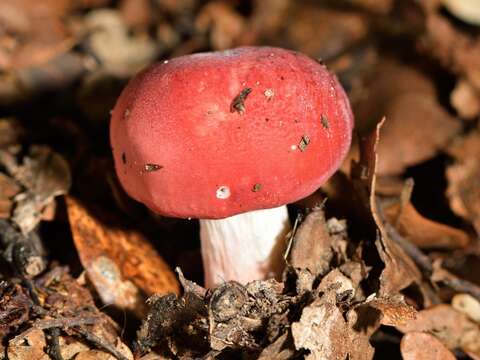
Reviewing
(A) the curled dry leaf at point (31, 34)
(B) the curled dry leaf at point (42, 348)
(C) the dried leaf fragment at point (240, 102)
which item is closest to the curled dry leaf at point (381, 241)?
(C) the dried leaf fragment at point (240, 102)

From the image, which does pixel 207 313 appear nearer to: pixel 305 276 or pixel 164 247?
pixel 305 276

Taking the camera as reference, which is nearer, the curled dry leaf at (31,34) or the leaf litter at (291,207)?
the leaf litter at (291,207)

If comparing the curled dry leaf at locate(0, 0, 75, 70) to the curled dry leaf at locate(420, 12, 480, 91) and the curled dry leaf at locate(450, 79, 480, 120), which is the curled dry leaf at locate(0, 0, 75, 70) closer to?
the curled dry leaf at locate(420, 12, 480, 91)

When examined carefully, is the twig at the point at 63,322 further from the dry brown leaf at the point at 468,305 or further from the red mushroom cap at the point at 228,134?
the dry brown leaf at the point at 468,305

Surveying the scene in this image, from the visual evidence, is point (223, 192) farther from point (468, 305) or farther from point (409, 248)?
point (468, 305)

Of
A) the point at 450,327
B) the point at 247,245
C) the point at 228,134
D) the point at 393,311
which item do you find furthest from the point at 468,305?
the point at 228,134

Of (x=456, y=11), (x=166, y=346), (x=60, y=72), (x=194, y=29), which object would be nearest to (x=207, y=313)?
(x=166, y=346)
